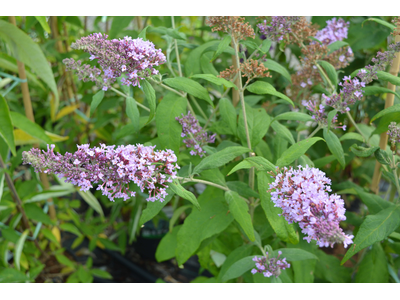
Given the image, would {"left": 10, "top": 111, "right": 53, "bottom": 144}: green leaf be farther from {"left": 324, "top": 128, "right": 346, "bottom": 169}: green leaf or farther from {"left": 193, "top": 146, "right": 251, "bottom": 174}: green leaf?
{"left": 324, "top": 128, "right": 346, "bottom": 169}: green leaf

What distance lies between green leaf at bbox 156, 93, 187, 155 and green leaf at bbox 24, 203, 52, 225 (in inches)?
Answer: 25.9

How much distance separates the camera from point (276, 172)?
656 millimetres

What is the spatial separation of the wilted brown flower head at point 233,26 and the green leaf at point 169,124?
203mm

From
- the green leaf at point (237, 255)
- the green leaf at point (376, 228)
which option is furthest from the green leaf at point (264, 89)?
the green leaf at point (237, 255)

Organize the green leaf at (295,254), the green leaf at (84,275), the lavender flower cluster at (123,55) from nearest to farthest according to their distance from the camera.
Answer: the lavender flower cluster at (123,55), the green leaf at (295,254), the green leaf at (84,275)

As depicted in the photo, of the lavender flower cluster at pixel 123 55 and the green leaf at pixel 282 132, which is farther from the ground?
the lavender flower cluster at pixel 123 55

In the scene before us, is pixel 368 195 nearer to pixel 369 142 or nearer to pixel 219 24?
pixel 369 142

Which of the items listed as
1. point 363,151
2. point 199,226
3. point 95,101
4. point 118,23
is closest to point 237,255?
point 199,226

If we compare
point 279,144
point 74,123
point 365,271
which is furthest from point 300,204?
point 74,123

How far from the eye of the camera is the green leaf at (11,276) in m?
1.08

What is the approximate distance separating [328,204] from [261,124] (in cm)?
36

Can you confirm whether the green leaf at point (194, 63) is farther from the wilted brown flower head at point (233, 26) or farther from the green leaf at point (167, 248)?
the green leaf at point (167, 248)

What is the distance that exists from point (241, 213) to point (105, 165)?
31cm

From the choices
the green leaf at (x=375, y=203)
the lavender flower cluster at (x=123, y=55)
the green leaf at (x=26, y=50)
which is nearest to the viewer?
the lavender flower cluster at (x=123, y=55)
